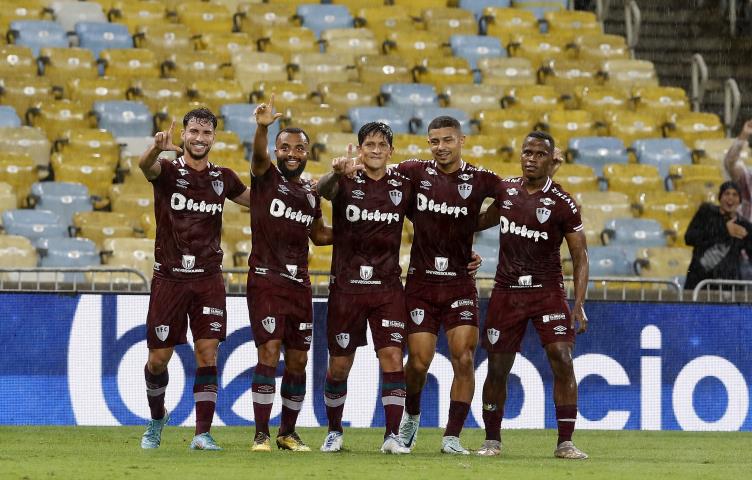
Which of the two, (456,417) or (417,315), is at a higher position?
(417,315)

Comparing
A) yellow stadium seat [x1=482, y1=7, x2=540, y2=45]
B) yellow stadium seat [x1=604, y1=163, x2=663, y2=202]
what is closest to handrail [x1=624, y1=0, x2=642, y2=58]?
yellow stadium seat [x1=482, y1=7, x2=540, y2=45]

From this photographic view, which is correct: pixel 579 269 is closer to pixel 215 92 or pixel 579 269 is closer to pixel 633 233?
pixel 633 233

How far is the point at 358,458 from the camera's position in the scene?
31.9 ft

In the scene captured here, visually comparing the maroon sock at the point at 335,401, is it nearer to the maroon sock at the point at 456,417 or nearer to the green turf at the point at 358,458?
the green turf at the point at 358,458

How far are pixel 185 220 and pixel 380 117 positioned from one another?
8.61 m

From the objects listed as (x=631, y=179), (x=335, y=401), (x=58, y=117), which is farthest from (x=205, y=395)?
(x=631, y=179)

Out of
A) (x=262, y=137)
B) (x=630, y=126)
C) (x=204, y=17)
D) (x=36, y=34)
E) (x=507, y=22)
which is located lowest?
(x=262, y=137)

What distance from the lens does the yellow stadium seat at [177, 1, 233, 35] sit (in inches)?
809

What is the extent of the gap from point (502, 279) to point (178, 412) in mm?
3651

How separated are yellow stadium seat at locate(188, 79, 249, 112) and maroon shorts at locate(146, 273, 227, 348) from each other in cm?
855

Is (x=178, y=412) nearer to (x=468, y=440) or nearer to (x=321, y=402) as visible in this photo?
(x=321, y=402)

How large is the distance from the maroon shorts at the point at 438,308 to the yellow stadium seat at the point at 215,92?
8.85 m

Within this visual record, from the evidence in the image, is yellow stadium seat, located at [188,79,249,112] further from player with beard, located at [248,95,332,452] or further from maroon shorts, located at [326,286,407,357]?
maroon shorts, located at [326,286,407,357]

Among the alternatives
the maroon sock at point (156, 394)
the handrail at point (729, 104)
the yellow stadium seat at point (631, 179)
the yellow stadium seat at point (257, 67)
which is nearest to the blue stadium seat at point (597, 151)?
the yellow stadium seat at point (631, 179)
